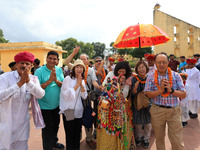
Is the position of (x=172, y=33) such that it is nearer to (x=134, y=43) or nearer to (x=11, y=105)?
(x=134, y=43)

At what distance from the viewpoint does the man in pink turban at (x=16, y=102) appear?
1.81 metres

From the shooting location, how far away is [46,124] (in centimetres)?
248

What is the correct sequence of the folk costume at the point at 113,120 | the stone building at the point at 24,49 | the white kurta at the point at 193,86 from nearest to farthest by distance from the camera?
the folk costume at the point at 113,120, the white kurta at the point at 193,86, the stone building at the point at 24,49

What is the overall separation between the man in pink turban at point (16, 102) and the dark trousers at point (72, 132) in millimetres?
716

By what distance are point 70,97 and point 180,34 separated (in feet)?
84.6

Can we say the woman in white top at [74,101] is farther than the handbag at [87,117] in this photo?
No

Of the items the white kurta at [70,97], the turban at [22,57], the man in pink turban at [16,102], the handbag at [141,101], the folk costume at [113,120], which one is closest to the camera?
the man in pink turban at [16,102]

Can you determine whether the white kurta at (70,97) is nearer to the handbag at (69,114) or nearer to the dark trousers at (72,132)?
the handbag at (69,114)

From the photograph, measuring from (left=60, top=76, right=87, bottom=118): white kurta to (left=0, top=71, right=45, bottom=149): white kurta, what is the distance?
0.42 m

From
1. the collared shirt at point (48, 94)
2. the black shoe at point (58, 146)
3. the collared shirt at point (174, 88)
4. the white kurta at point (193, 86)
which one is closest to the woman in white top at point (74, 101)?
the collared shirt at point (48, 94)

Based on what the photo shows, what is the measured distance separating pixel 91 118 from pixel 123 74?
1.17 m

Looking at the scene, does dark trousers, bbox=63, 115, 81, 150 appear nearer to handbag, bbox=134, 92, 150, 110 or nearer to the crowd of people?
the crowd of people

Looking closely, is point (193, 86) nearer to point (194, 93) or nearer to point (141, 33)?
point (194, 93)

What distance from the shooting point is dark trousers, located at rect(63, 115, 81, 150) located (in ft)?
7.97
